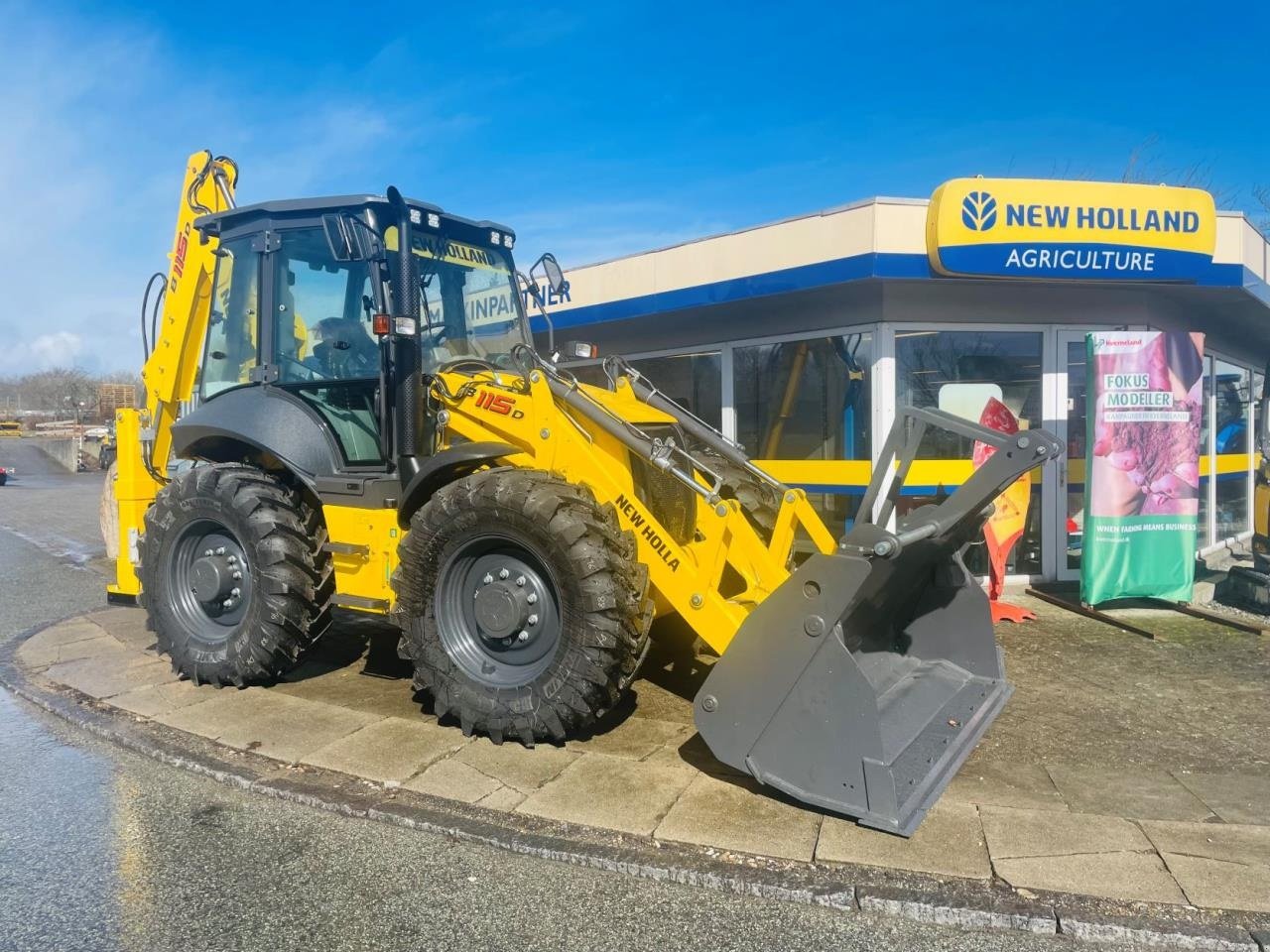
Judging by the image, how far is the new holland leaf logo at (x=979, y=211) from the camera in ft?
23.9

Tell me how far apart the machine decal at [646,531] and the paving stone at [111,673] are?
10.7 feet

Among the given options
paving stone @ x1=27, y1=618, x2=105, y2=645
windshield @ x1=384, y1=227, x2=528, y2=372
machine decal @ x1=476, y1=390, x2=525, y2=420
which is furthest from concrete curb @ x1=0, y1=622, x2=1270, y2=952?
paving stone @ x1=27, y1=618, x2=105, y2=645

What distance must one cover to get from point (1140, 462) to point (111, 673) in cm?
764

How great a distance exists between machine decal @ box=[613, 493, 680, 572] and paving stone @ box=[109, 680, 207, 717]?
9.18 feet

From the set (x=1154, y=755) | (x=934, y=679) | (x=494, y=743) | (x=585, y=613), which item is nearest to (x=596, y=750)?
(x=494, y=743)

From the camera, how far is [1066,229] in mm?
7379

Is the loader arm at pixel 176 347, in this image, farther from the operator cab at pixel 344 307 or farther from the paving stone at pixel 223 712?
the paving stone at pixel 223 712

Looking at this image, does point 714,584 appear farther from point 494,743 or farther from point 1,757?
point 1,757

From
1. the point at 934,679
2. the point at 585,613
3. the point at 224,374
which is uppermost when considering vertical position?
the point at 224,374

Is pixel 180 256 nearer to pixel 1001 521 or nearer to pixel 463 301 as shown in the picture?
pixel 463 301

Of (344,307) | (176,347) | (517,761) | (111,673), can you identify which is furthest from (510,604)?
(176,347)

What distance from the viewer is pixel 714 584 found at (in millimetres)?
4273

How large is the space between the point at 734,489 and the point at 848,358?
3788 mm

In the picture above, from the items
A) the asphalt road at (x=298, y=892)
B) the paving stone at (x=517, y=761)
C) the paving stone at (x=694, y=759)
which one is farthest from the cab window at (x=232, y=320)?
the paving stone at (x=694, y=759)
